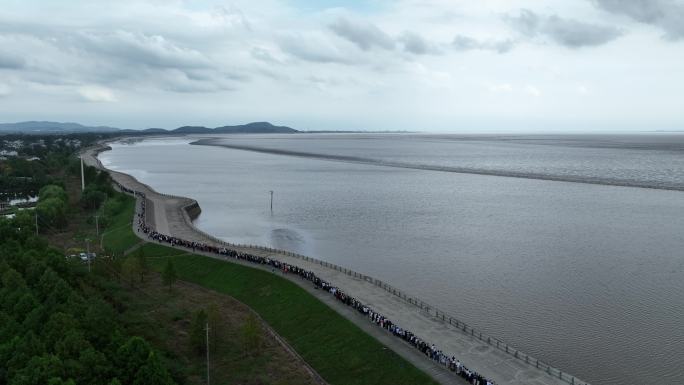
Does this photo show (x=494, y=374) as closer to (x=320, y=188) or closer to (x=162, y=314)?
(x=162, y=314)

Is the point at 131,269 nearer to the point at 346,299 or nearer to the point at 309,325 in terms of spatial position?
the point at 309,325

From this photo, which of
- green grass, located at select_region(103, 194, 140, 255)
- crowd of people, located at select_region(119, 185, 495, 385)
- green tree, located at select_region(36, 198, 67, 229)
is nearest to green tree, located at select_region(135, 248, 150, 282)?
crowd of people, located at select_region(119, 185, 495, 385)

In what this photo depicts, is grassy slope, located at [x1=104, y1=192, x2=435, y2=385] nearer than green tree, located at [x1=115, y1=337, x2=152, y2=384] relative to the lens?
No

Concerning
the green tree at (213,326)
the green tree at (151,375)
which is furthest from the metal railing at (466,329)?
the green tree at (151,375)

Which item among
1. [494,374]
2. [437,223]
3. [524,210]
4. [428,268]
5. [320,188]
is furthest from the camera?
[320,188]

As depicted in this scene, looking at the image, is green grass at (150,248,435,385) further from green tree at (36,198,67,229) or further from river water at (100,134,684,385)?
green tree at (36,198,67,229)

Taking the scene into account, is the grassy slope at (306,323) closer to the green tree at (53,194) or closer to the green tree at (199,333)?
the green tree at (199,333)

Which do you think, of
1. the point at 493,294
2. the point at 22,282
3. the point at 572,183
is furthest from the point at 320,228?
the point at 572,183
